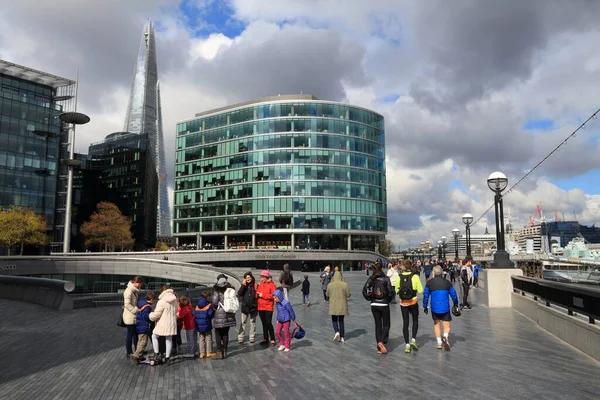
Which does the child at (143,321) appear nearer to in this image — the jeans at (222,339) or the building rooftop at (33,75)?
the jeans at (222,339)

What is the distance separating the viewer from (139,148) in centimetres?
10838

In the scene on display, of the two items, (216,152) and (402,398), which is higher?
(216,152)

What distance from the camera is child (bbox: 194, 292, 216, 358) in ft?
30.6

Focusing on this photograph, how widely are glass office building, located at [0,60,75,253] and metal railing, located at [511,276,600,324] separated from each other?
2917 inches

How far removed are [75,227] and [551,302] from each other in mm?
93791

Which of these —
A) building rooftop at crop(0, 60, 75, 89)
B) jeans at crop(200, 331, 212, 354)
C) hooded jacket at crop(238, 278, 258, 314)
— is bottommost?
jeans at crop(200, 331, 212, 354)

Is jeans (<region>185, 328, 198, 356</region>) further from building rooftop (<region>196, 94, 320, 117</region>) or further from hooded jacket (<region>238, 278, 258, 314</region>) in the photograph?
building rooftop (<region>196, 94, 320, 117</region>)

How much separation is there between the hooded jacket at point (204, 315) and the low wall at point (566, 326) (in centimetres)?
756

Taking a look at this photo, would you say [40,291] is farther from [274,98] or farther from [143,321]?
[274,98]

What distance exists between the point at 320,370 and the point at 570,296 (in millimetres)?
5852

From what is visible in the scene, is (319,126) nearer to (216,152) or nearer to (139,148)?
(216,152)

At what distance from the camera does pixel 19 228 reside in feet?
190

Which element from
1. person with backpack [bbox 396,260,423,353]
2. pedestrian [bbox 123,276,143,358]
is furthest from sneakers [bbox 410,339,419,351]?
pedestrian [bbox 123,276,143,358]

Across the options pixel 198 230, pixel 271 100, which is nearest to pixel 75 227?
pixel 198 230
